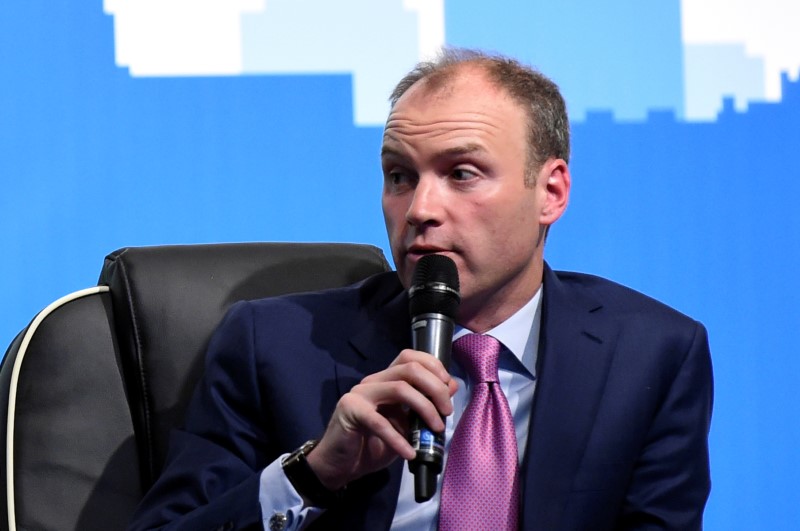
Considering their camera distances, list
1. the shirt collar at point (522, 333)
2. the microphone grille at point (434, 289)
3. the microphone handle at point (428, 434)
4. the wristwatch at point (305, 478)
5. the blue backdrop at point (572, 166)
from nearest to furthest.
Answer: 1. the microphone handle at point (428, 434)
2. the microphone grille at point (434, 289)
3. the wristwatch at point (305, 478)
4. the shirt collar at point (522, 333)
5. the blue backdrop at point (572, 166)

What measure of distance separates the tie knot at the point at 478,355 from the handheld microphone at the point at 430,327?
199 millimetres

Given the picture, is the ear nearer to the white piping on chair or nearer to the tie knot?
the tie knot

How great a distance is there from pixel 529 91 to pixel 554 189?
149mm

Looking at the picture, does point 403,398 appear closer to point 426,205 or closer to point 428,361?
point 428,361

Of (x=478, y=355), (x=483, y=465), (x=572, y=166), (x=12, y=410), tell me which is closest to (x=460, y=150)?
(x=478, y=355)

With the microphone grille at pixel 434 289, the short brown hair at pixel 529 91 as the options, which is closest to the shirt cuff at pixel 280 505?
the microphone grille at pixel 434 289

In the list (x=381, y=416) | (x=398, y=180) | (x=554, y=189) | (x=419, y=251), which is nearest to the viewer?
(x=381, y=416)

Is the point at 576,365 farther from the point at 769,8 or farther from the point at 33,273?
the point at 769,8

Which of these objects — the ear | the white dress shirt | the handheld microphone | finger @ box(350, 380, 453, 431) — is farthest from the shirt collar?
finger @ box(350, 380, 453, 431)

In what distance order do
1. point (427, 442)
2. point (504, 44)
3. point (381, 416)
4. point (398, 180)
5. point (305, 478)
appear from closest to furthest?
point (427, 442)
point (381, 416)
point (305, 478)
point (398, 180)
point (504, 44)

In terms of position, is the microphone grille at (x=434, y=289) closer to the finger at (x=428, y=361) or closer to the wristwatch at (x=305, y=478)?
the finger at (x=428, y=361)

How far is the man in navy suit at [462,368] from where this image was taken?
1467 mm

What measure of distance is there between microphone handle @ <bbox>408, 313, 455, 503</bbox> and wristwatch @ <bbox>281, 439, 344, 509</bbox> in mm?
227

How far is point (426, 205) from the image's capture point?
4.87 ft
